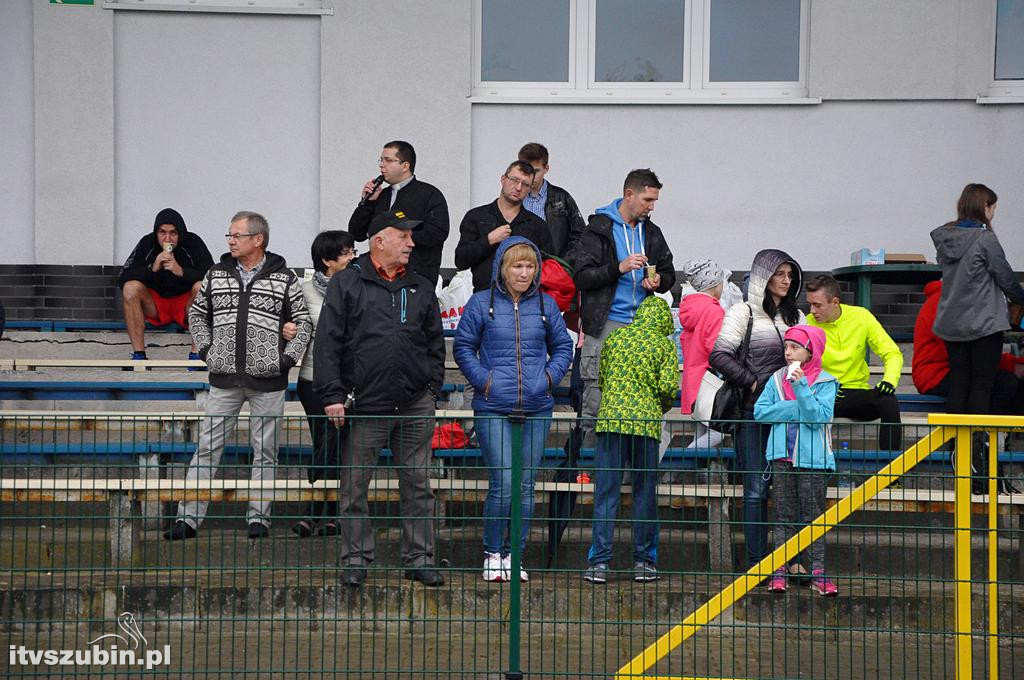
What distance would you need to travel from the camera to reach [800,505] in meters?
5.82

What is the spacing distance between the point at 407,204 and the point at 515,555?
383 cm

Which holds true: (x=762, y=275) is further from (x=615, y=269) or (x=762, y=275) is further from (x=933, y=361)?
(x=933, y=361)

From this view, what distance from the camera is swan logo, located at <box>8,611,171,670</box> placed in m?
5.99

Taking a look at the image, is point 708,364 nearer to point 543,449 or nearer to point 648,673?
point 543,449

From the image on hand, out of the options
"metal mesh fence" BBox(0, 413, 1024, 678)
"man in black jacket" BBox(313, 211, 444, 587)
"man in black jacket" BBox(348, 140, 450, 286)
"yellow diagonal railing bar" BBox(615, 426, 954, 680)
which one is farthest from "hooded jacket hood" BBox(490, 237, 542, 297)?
"yellow diagonal railing bar" BBox(615, 426, 954, 680)

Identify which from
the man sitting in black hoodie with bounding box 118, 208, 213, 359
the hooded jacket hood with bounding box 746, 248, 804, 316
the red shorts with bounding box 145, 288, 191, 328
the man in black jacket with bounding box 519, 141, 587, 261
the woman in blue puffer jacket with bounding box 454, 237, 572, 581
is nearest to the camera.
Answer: the woman in blue puffer jacket with bounding box 454, 237, 572, 581

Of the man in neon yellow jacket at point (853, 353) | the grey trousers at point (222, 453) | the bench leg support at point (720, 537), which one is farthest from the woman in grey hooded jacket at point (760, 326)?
the grey trousers at point (222, 453)

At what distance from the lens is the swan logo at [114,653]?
19.6ft

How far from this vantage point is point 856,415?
8.13 meters

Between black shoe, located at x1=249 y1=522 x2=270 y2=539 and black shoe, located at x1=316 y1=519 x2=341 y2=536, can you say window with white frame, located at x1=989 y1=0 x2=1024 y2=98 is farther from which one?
black shoe, located at x1=249 y1=522 x2=270 y2=539

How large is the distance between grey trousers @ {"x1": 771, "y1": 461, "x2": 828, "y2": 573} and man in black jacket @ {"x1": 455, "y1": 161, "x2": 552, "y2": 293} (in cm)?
314

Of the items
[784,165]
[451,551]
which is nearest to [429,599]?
[451,551]

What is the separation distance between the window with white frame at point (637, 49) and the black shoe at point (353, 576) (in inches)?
270

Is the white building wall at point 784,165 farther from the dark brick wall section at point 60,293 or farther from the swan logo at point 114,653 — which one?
the swan logo at point 114,653
